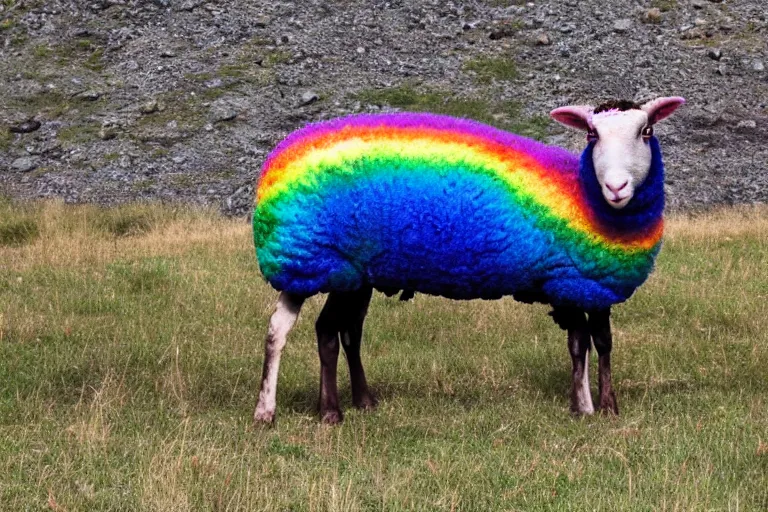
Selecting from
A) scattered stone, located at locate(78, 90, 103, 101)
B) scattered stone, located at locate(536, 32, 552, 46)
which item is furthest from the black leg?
scattered stone, located at locate(536, 32, 552, 46)

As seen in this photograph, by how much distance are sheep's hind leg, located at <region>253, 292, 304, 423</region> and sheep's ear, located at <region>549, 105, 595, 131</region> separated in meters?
2.39

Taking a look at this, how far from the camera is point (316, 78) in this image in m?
24.6

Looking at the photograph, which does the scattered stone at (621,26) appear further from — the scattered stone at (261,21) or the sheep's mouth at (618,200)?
the sheep's mouth at (618,200)

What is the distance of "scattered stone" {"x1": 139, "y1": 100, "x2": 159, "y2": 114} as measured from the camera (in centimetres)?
2350

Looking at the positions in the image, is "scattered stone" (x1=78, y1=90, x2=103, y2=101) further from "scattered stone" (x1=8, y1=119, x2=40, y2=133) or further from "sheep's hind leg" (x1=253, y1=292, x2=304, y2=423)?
"sheep's hind leg" (x1=253, y1=292, x2=304, y2=423)

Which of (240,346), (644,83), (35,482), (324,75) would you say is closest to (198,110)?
(324,75)

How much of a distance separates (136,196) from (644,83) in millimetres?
12457

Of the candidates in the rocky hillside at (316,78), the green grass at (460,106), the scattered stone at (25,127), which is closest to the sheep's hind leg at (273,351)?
the rocky hillside at (316,78)

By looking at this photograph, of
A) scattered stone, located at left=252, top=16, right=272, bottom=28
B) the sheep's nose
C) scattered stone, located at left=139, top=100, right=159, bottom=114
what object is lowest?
scattered stone, located at left=139, top=100, right=159, bottom=114

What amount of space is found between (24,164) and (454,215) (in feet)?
55.7

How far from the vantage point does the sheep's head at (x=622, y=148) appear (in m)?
6.99

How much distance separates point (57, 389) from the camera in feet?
26.2

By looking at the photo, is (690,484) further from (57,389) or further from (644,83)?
(644,83)

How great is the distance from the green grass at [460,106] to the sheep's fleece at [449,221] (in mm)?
14810
